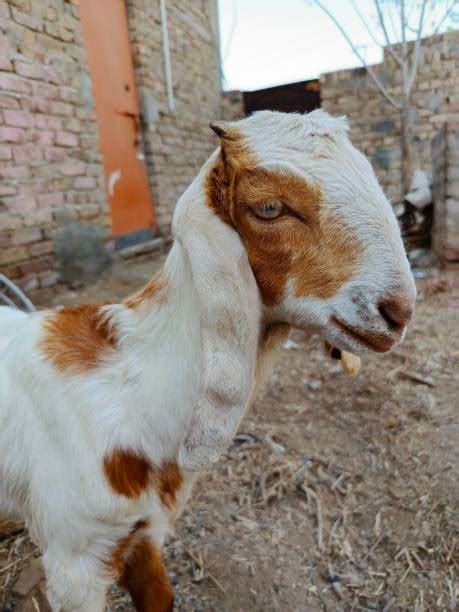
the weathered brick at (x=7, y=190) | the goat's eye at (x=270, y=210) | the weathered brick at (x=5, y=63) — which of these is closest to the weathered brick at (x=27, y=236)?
the weathered brick at (x=7, y=190)

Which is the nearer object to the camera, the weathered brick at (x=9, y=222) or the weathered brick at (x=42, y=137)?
the weathered brick at (x=9, y=222)

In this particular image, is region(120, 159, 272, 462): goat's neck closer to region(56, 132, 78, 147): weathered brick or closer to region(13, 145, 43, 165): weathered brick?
region(13, 145, 43, 165): weathered brick

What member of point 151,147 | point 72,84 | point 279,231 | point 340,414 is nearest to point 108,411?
point 279,231

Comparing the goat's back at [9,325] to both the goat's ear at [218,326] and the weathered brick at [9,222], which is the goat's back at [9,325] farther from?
the weathered brick at [9,222]

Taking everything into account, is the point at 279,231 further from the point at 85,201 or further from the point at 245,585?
the point at 85,201

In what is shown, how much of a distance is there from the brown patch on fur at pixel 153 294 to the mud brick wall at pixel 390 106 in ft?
24.1

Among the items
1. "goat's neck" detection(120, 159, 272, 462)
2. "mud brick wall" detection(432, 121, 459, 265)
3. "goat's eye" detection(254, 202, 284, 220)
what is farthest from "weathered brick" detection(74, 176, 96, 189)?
"goat's eye" detection(254, 202, 284, 220)

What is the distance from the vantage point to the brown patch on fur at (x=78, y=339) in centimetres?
124

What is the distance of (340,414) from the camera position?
9.09 feet

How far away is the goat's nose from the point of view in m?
0.92

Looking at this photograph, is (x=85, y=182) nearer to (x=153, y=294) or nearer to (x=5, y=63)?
(x=5, y=63)

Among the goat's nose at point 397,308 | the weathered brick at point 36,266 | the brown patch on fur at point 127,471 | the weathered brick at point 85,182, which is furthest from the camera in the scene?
the weathered brick at point 85,182

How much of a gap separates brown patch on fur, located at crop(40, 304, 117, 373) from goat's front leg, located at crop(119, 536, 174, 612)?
0.57 m

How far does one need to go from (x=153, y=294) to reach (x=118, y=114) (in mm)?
5318
